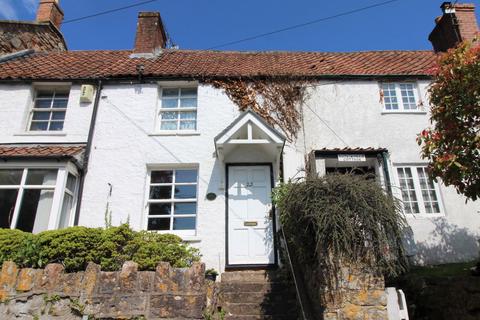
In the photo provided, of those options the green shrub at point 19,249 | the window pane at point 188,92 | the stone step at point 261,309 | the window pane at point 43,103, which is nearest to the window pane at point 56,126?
the window pane at point 43,103

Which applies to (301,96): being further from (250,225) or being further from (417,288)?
(417,288)

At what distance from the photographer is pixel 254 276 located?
8266 mm

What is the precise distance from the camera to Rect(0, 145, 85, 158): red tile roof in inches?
359

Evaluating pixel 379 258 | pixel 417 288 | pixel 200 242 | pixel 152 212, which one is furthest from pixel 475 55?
pixel 152 212

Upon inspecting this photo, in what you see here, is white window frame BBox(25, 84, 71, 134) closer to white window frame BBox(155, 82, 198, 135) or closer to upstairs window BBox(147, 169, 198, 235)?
white window frame BBox(155, 82, 198, 135)

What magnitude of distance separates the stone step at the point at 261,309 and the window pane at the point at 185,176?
13.6ft

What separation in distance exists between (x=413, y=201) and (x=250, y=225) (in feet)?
16.2

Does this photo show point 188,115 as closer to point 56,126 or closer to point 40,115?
point 56,126

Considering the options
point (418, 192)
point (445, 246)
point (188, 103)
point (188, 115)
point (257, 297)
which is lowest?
point (257, 297)

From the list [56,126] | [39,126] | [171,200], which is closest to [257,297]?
[171,200]

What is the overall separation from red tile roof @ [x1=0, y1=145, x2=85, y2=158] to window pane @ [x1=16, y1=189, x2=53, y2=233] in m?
0.98

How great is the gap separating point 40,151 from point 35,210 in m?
1.69

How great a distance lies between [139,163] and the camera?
1017 cm

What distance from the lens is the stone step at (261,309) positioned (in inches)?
274
